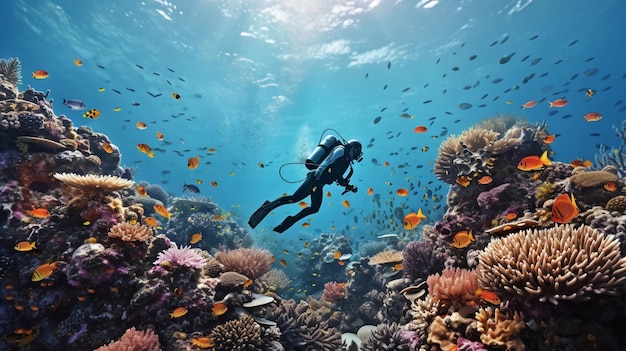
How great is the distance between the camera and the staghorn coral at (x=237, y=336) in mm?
4431

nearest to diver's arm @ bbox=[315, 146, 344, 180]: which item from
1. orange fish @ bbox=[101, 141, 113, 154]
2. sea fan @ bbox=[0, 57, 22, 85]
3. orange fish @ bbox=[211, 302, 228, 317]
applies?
orange fish @ bbox=[211, 302, 228, 317]

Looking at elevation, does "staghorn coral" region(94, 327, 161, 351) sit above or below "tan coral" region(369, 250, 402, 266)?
below

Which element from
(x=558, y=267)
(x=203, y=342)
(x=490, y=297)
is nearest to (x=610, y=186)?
(x=558, y=267)

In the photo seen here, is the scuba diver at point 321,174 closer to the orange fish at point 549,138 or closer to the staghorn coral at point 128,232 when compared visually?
the staghorn coral at point 128,232

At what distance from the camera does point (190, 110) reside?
138ft

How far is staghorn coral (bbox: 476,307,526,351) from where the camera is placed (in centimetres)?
316

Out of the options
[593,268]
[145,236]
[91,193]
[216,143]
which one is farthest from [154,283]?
[216,143]

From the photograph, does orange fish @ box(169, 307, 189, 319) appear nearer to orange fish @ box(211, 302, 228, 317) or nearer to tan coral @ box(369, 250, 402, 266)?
orange fish @ box(211, 302, 228, 317)

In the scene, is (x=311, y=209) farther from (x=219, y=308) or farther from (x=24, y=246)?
(x=24, y=246)

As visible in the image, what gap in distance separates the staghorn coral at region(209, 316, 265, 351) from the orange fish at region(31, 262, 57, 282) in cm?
287

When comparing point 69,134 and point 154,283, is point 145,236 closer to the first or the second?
point 154,283

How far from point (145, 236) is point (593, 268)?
21.2 ft

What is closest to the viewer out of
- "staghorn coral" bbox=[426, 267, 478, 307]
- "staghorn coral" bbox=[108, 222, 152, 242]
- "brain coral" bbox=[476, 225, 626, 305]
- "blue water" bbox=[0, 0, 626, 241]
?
"brain coral" bbox=[476, 225, 626, 305]

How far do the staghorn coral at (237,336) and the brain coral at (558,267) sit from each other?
347cm
